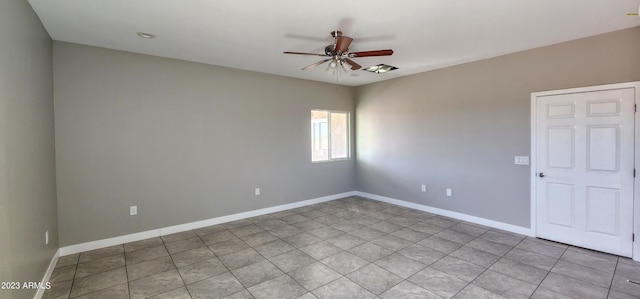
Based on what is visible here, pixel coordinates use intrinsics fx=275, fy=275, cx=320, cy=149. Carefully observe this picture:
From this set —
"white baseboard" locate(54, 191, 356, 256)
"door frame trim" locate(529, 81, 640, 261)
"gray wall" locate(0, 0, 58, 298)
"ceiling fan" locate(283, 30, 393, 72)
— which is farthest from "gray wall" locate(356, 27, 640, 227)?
"gray wall" locate(0, 0, 58, 298)

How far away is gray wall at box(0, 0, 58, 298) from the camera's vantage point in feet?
6.17

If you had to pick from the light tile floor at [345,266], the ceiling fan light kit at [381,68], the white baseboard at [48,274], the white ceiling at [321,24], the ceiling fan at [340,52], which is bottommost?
the light tile floor at [345,266]

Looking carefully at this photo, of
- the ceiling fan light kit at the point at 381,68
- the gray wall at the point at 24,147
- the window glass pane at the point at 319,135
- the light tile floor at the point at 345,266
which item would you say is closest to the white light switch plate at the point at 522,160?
the light tile floor at the point at 345,266

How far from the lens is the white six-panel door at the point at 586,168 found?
3238 millimetres

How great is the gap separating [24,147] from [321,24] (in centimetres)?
287

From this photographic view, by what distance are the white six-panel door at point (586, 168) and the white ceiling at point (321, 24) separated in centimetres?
90

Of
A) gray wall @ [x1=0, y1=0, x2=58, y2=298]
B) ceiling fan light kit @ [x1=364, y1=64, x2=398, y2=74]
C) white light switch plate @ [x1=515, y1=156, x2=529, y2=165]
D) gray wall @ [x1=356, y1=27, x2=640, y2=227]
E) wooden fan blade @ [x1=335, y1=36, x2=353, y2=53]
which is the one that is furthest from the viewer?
ceiling fan light kit @ [x1=364, y1=64, x2=398, y2=74]

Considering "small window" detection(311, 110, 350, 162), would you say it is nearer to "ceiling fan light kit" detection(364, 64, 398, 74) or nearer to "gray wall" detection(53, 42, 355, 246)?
"gray wall" detection(53, 42, 355, 246)

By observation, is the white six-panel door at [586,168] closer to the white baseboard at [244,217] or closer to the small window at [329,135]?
the white baseboard at [244,217]

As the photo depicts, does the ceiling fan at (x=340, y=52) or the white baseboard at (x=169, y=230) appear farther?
the white baseboard at (x=169, y=230)

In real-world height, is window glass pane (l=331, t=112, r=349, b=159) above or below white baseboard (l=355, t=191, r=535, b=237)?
above

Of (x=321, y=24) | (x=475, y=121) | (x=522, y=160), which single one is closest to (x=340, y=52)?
(x=321, y=24)

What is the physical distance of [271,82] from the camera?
5195 mm

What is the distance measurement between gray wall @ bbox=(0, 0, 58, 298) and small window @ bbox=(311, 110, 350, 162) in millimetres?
4050
